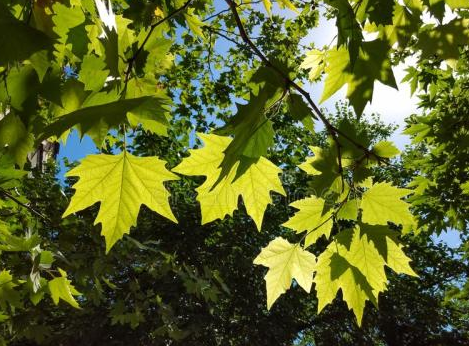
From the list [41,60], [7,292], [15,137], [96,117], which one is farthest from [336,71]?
[7,292]

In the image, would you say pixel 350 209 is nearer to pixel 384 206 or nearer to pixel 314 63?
pixel 384 206

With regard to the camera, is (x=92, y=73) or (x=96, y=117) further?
(x=92, y=73)

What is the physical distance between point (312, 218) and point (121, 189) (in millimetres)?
839

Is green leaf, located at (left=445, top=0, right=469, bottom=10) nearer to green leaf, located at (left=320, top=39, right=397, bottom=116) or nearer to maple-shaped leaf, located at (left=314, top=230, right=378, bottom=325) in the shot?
green leaf, located at (left=320, top=39, right=397, bottom=116)

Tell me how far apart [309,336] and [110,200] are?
1738 centimetres

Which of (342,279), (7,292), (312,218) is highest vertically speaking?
(312,218)

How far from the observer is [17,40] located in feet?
3.75

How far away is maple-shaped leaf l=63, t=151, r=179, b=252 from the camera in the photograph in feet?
4.96

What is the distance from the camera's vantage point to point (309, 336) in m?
17.2

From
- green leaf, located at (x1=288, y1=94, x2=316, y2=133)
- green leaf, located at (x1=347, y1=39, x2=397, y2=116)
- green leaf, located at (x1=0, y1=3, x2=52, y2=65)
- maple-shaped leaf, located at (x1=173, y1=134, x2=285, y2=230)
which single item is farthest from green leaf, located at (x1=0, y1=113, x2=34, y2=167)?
green leaf, located at (x1=347, y1=39, x2=397, y2=116)

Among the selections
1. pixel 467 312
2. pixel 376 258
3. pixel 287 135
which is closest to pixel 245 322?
pixel 287 135

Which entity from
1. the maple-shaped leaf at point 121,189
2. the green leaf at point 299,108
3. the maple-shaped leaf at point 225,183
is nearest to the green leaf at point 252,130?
the green leaf at point 299,108

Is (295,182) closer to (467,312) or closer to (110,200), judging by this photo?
(467,312)

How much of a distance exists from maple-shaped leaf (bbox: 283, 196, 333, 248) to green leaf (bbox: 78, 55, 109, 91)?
3.06 ft
